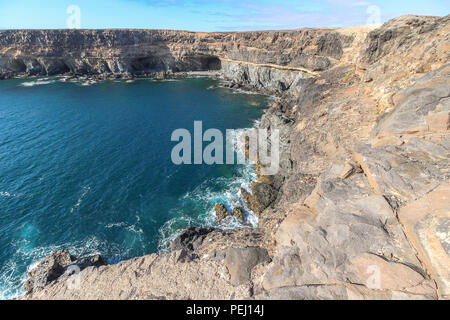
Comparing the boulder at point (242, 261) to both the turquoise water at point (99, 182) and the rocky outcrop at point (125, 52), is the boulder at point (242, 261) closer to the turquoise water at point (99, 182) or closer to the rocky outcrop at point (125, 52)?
the turquoise water at point (99, 182)

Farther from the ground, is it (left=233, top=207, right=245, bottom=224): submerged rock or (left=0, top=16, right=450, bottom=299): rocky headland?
(left=0, top=16, right=450, bottom=299): rocky headland

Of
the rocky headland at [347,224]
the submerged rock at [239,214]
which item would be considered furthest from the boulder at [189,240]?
the submerged rock at [239,214]

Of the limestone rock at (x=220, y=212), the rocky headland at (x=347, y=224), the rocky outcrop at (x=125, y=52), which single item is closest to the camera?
the rocky headland at (x=347, y=224)

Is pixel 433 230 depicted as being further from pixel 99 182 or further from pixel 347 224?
pixel 99 182

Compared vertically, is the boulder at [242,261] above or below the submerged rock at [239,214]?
above

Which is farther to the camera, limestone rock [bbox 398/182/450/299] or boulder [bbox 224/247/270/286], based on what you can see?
boulder [bbox 224/247/270/286]

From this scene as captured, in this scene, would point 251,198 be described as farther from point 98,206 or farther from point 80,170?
point 80,170

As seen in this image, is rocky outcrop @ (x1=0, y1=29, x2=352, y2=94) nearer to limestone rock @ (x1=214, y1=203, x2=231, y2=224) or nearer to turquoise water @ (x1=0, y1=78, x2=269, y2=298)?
turquoise water @ (x1=0, y1=78, x2=269, y2=298)

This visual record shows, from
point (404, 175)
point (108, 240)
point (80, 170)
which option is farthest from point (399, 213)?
point (80, 170)

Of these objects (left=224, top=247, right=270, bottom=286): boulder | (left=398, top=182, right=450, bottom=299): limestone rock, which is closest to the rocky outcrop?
(left=224, top=247, right=270, bottom=286): boulder
